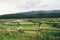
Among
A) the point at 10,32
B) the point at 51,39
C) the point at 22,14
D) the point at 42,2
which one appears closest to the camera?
the point at 42,2

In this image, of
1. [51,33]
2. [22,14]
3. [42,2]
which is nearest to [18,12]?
[22,14]

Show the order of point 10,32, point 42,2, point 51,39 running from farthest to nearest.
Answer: point 10,32
point 51,39
point 42,2

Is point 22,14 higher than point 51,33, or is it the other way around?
point 22,14

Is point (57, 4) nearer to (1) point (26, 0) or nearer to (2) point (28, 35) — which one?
(1) point (26, 0)

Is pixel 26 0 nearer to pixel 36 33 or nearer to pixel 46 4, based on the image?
pixel 46 4

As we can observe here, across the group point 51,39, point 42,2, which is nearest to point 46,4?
point 42,2

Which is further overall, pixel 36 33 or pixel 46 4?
pixel 36 33

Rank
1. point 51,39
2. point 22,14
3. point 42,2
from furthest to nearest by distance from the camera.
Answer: point 51,39 → point 22,14 → point 42,2

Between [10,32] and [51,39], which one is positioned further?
[10,32]

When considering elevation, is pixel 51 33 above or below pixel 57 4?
below
